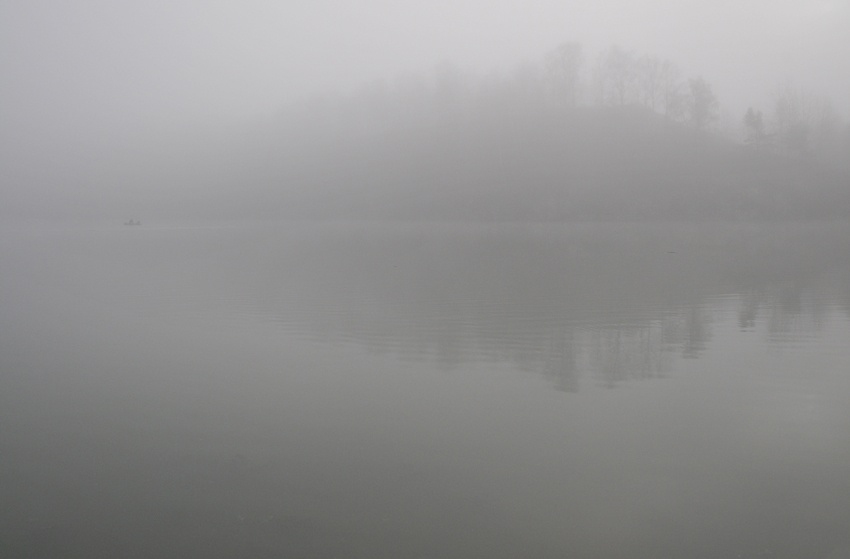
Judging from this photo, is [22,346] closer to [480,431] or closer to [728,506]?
[480,431]

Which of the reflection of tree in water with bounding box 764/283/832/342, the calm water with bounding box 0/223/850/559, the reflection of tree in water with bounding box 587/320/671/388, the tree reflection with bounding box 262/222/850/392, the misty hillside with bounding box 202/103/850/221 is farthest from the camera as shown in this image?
the misty hillside with bounding box 202/103/850/221

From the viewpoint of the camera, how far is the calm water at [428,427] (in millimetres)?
5375

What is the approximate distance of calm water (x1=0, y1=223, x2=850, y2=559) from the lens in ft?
17.6

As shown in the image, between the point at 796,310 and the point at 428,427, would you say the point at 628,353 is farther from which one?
the point at 796,310

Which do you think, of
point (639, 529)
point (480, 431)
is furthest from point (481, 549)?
point (480, 431)

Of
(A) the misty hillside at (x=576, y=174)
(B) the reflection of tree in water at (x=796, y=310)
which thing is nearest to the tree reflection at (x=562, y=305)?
(B) the reflection of tree in water at (x=796, y=310)

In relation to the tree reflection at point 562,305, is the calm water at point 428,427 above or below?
below

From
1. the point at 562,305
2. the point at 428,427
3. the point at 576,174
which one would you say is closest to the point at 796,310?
the point at 562,305

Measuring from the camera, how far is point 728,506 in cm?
570

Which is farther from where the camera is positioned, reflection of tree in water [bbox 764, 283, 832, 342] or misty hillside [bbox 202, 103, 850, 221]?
misty hillside [bbox 202, 103, 850, 221]

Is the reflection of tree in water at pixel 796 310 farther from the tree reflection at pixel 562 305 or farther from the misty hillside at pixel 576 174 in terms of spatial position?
the misty hillside at pixel 576 174

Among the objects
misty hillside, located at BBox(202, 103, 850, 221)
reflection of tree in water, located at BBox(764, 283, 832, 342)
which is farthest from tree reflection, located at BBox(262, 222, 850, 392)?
misty hillside, located at BBox(202, 103, 850, 221)

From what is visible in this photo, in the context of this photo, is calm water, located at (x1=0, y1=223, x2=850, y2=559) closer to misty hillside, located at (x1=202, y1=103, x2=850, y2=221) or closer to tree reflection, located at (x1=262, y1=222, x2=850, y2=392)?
tree reflection, located at (x1=262, y1=222, x2=850, y2=392)

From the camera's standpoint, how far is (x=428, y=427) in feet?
25.1
